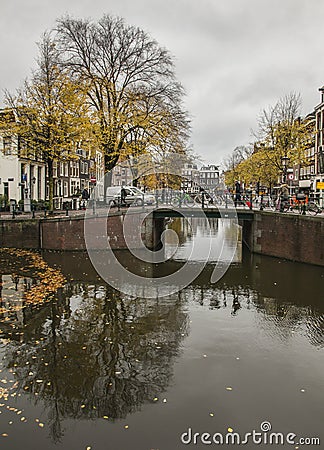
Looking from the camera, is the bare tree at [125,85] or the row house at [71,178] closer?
the bare tree at [125,85]

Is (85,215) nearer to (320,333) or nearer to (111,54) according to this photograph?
(111,54)

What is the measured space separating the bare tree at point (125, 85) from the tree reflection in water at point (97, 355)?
18.9 m

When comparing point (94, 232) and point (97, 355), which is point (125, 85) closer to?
point (94, 232)

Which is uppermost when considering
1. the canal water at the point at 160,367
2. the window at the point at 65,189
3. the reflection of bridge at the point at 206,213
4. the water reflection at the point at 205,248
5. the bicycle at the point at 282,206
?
the window at the point at 65,189

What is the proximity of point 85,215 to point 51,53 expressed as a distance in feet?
43.9

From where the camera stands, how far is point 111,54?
32375 mm

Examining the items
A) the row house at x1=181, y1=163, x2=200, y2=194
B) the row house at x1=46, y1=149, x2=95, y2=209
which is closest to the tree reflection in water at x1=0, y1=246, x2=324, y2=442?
the row house at x1=181, y1=163, x2=200, y2=194

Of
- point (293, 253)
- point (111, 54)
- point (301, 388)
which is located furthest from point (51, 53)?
point (301, 388)

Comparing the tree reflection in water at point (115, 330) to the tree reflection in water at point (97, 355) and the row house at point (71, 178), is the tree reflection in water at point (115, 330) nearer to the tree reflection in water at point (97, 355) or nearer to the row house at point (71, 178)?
the tree reflection in water at point (97, 355)

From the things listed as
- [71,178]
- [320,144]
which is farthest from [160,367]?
[71,178]

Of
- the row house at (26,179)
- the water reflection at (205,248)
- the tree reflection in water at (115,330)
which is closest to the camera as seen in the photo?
the tree reflection in water at (115,330)

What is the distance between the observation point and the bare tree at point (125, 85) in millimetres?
31750

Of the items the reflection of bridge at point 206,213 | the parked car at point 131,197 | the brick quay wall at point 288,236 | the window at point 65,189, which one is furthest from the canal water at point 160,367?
the window at point 65,189

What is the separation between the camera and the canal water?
7293 mm
